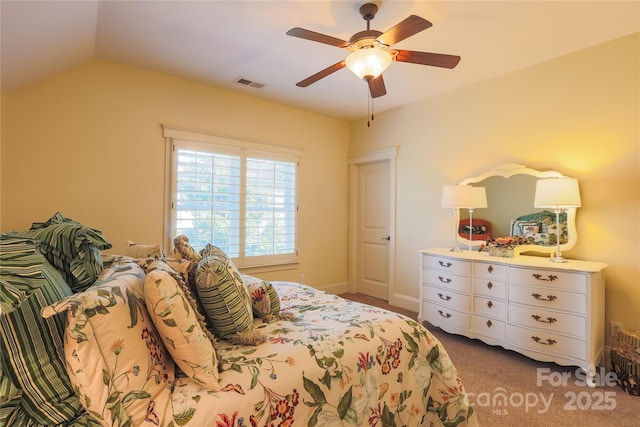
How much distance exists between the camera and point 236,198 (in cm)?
380

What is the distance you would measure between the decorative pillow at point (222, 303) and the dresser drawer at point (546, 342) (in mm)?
2333

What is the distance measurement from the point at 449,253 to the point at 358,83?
205 cm

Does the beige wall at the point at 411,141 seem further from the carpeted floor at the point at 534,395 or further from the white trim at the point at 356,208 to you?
the carpeted floor at the point at 534,395

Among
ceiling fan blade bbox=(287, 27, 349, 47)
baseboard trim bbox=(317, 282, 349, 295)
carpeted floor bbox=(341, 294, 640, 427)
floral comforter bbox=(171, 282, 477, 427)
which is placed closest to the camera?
floral comforter bbox=(171, 282, 477, 427)

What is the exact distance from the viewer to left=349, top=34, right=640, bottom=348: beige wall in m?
2.59

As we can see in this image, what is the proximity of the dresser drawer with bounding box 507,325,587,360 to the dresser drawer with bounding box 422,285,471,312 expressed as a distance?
1.31 feet

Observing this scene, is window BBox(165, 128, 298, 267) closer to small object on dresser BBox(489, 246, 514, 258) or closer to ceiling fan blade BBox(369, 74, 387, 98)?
ceiling fan blade BBox(369, 74, 387, 98)

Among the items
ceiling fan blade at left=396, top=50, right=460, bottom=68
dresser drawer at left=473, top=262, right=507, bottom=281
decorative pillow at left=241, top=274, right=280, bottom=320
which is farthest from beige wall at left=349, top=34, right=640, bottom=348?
decorative pillow at left=241, top=274, right=280, bottom=320

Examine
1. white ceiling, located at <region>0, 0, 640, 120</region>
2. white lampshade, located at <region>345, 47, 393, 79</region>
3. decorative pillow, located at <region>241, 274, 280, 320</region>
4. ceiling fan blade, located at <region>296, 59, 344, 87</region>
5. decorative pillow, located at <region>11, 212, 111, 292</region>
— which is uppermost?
white ceiling, located at <region>0, 0, 640, 120</region>

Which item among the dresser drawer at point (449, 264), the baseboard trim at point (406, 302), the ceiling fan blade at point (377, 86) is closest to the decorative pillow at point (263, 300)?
the ceiling fan blade at point (377, 86)

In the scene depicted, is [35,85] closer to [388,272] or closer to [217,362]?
[217,362]

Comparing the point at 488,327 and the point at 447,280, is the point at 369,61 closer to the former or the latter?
the point at 447,280

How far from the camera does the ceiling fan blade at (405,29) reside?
170 cm

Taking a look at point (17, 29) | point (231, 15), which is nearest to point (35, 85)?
point (17, 29)
